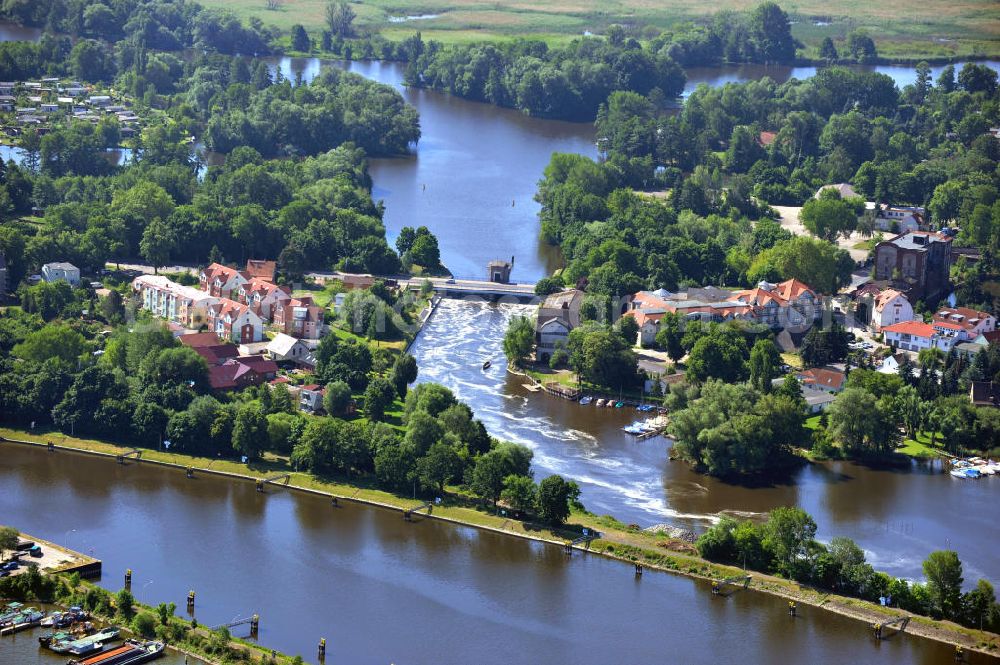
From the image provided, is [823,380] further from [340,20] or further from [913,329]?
[340,20]

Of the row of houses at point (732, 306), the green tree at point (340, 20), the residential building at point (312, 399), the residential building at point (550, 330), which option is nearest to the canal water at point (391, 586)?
the residential building at point (312, 399)

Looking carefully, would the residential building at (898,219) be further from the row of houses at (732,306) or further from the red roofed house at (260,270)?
the red roofed house at (260,270)

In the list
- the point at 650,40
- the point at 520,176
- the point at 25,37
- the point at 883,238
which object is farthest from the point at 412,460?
the point at 650,40

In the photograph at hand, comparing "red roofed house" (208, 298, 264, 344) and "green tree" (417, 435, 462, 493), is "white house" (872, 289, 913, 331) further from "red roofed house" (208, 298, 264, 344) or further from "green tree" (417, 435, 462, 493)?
"red roofed house" (208, 298, 264, 344)

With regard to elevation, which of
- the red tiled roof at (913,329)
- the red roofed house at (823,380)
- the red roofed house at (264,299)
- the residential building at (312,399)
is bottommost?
the residential building at (312,399)

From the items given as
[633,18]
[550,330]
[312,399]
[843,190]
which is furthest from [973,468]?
[633,18]

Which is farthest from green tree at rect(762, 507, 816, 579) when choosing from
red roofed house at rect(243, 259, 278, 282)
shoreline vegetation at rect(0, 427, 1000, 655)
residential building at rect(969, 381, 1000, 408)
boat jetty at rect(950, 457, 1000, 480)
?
red roofed house at rect(243, 259, 278, 282)
